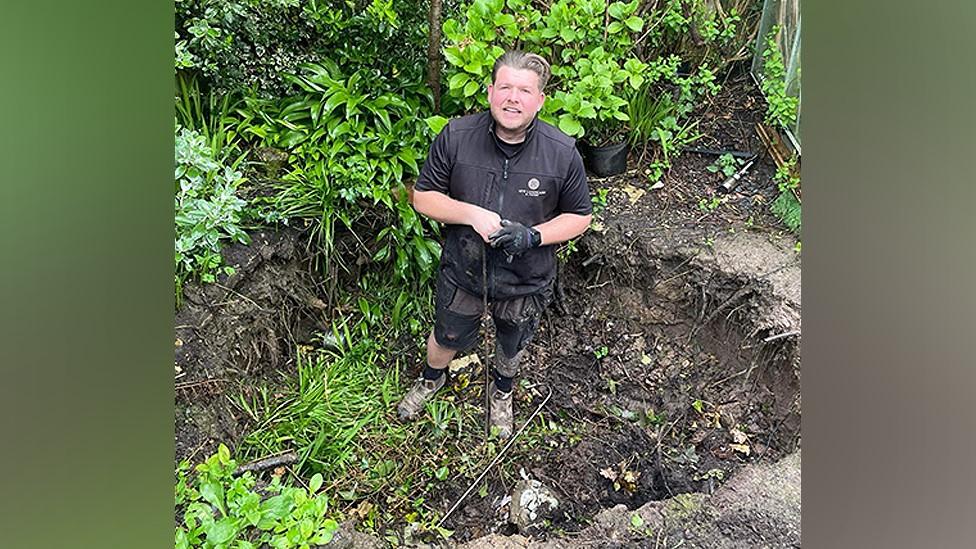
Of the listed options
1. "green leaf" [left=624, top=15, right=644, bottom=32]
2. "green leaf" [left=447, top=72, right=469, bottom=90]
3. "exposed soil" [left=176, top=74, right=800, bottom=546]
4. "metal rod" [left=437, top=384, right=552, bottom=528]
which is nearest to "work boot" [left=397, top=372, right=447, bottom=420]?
"exposed soil" [left=176, top=74, right=800, bottom=546]

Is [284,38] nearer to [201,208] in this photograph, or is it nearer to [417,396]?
[201,208]

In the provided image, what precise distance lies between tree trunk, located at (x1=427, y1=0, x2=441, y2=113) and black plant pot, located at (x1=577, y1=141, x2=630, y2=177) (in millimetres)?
438

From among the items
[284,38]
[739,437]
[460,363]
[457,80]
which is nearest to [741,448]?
[739,437]

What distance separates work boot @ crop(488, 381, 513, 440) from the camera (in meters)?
2.22

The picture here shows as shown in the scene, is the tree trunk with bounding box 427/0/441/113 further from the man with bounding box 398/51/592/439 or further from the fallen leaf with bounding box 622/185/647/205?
the fallen leaf with bounding box 622/185/647/205

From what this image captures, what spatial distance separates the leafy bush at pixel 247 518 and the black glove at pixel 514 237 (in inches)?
27.4

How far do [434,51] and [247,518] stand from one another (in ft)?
4.38

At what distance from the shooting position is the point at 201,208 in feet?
6.90

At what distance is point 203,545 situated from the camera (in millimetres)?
1773

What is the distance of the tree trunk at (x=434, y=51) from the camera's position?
2254 millimetres
